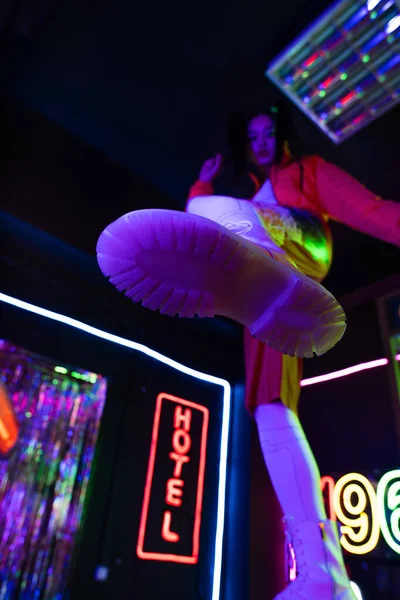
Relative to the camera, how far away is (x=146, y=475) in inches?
70.9

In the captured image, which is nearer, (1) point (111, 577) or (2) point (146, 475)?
(1) point (111, 577)

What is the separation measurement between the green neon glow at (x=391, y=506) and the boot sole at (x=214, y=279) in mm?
1108

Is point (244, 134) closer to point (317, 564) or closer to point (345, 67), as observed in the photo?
point (345, 67)

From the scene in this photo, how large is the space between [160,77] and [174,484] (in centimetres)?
160

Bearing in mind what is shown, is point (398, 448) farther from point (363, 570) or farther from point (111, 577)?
point (111, 577)

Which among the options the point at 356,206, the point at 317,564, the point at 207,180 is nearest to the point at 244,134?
the point at 207,180

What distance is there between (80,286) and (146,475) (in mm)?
833

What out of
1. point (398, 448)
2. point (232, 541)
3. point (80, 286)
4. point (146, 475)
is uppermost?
point (80, 286)

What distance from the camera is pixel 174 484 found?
1.88 meters

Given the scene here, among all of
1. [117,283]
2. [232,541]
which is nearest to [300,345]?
[117,283]

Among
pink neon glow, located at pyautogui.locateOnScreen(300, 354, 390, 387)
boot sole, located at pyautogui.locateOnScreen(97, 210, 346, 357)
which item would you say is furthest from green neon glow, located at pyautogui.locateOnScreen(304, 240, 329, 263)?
pink neon glow, located at pyautogui.locateOnScreen(300, 354, 390, 387)

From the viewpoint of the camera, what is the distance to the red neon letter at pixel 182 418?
2000 mm

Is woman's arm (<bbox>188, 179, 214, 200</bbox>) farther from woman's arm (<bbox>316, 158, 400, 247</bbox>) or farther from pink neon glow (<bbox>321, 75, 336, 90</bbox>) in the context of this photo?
pink neon glow (<bbox>321, 75, 336, 90</bbox>)

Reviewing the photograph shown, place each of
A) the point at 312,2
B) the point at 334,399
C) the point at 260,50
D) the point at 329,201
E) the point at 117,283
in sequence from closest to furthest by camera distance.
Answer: the point at 117,283
the point at 329,201
the point at 312,2
the point at 260,50
the point at 334,399
